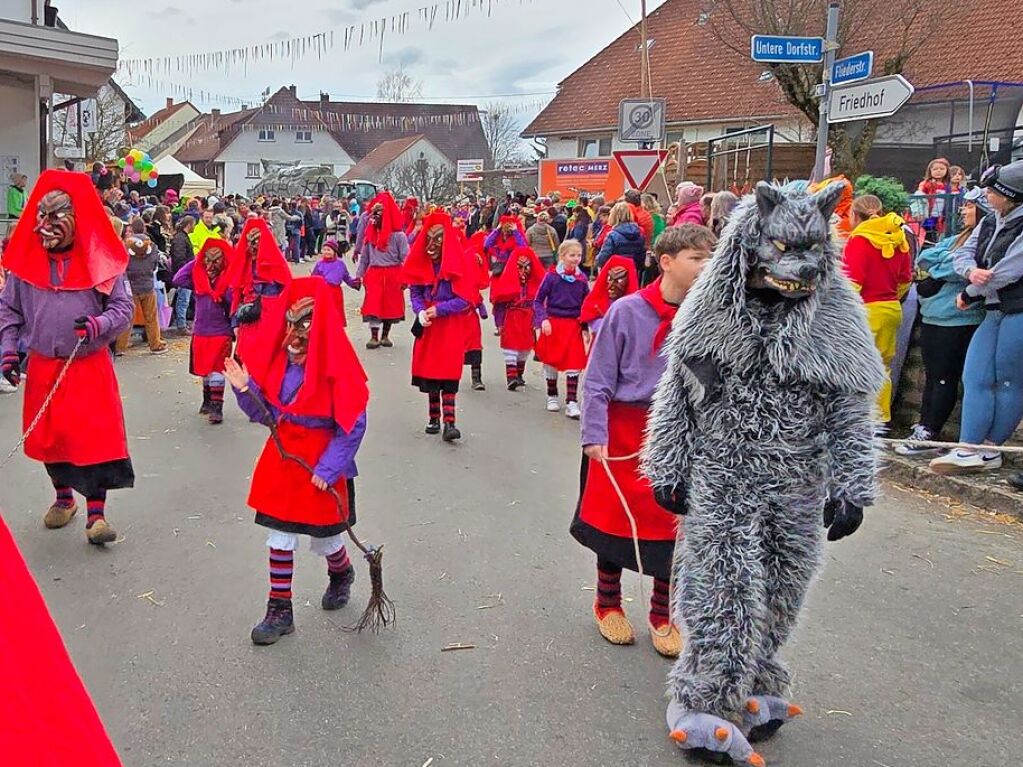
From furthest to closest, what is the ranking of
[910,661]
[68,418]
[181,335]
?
[181,335], [68,418], [910,661]

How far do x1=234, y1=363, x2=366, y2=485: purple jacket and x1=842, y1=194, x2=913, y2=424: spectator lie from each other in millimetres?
4676

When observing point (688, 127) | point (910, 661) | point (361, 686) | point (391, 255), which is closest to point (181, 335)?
point (391, 255)

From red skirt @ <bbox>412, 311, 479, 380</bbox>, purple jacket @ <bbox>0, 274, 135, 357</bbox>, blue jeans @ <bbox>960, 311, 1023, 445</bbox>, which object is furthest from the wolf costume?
red skirt @ <bbox>412, 311, 479, 380</bbox>

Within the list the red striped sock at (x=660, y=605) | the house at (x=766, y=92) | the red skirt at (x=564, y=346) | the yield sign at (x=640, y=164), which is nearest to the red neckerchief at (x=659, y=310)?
the red striped sock at (x=660, y=605)

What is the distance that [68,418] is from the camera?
16.8 feet

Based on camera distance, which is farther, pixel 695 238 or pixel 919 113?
pixel 919 113

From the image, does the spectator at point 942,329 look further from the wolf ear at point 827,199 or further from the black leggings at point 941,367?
the wolf ear at point 827,199

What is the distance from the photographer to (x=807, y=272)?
2965 mm

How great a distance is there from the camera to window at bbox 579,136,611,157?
117ft

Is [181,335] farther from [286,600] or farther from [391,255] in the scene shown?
[286,600]

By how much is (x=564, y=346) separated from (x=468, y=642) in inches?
198

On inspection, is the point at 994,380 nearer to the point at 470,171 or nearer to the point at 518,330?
the point at 518,330

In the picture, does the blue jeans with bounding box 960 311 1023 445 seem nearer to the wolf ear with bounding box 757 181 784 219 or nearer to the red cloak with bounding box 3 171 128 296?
the wolf ear with bounding box 757 181 784 219

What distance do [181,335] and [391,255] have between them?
3.60 metres
